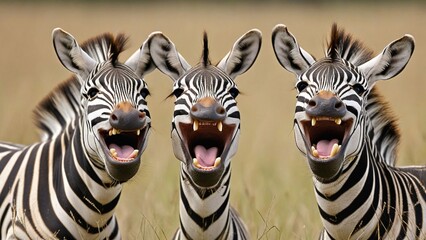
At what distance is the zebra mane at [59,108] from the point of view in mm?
8656

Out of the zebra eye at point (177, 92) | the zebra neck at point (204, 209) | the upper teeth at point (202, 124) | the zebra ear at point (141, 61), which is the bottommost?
the zebra neck at point (204, 209)

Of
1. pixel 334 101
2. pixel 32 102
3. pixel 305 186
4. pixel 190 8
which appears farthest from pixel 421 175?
pixel 190 8

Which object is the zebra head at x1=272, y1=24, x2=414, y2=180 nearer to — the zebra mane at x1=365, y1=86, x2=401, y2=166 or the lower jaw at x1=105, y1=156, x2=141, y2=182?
the zebra mane at x1=365, y1=86, x2=401, y2=166

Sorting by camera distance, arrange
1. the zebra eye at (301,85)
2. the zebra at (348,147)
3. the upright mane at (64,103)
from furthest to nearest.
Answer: the upright mane at (64,103)
the zebra eye at (301,85)
the zebra at (348,147)

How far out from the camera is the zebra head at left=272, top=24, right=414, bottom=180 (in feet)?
23.4

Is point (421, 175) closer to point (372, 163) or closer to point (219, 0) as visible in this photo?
point (372, 163)

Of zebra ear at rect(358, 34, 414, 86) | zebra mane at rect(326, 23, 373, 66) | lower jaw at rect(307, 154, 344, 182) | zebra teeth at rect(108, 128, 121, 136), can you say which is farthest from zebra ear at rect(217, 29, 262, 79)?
lower jaw at rect(307, 154, 344, 182)

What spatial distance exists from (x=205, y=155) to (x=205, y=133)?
17 centimetres

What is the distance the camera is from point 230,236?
26.1ft

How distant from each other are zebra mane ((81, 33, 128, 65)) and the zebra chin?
0.67 meters

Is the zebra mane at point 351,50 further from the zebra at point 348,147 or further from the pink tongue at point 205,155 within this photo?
the pink tongue at point 205,155

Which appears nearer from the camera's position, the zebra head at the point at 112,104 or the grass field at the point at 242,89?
the zebra head at the point at 112,104

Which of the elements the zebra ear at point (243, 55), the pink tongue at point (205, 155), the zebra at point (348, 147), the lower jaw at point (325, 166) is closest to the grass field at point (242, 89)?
the zebra at point (348, 147)

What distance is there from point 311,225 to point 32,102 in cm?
844
